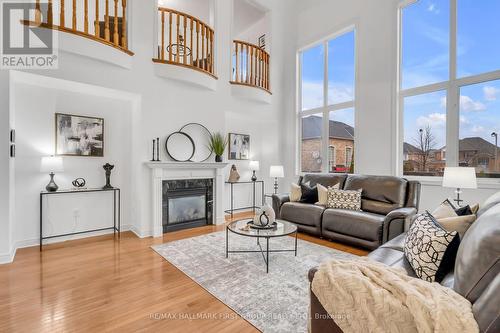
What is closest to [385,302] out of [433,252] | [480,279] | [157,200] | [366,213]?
[480,279]

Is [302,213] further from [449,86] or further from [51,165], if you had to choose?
[51,165]

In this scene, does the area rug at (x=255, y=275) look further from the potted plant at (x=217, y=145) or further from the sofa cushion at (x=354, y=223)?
the potted plant at (x=217, y=145)

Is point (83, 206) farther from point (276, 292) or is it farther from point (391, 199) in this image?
point (391, 199)

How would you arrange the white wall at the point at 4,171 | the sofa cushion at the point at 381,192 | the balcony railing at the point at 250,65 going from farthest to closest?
the balcony railing at the point at 250,65 → the sofa cushion at the point at 381,192 → the white wall at the point at 4,171

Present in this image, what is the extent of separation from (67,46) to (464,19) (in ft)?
18.3

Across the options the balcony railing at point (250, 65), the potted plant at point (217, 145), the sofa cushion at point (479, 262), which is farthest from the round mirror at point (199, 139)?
the sofa cushion at point (479, 262)

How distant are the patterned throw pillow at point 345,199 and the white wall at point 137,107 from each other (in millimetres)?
2421

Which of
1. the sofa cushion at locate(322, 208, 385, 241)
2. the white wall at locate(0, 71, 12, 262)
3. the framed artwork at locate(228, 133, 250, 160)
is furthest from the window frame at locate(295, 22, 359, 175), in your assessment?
the white wall at locate(0, 71, 12, 262)

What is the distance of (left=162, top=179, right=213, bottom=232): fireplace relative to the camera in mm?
4117

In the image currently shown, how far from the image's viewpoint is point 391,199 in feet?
11.8

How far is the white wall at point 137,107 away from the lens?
3.31m

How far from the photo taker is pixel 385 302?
1.03 metres

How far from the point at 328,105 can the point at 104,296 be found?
5.12 meters

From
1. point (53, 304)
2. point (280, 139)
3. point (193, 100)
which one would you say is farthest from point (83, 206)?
point (280, 139)
